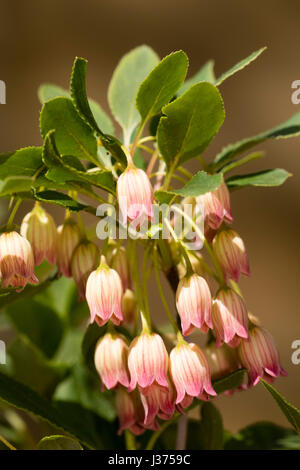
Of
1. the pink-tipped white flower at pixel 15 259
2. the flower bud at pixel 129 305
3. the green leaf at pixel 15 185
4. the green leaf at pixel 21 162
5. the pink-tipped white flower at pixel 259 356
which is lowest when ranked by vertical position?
the pink-tipped white flower at pixel 259 356

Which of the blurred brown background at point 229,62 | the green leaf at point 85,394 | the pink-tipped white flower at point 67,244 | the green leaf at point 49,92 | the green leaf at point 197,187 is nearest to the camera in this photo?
the green leaf at point 197,187

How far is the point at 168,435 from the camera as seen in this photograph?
0.81 meters

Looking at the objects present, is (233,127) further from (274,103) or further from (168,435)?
(168,435)

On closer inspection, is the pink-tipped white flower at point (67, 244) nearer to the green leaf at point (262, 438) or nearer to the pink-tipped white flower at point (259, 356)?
the pink-tipped white flower at point (259, 356)

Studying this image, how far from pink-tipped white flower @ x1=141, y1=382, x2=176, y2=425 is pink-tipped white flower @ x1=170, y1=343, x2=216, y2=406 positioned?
11mm

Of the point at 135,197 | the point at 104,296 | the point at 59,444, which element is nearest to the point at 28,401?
the point at 59,444

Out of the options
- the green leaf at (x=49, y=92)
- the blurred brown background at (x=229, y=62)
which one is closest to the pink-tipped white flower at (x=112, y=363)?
the green leaf at (x=49, y=92)

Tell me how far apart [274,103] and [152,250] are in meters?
Answer: 1.58

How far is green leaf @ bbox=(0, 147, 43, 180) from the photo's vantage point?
589 millimetres

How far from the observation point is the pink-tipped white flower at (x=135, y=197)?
55cm

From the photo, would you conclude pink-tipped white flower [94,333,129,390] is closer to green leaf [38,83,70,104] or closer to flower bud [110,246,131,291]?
flower bud [110,246,131,291]

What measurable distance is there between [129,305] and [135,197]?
Answer: 0.71 feet

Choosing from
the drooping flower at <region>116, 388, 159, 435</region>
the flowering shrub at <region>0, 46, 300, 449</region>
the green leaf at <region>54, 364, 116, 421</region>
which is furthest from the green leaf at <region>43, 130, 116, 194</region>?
the green leaf at <region>54, 364, 116, 421</region>

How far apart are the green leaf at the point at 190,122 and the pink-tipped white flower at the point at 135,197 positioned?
0.21 feet
